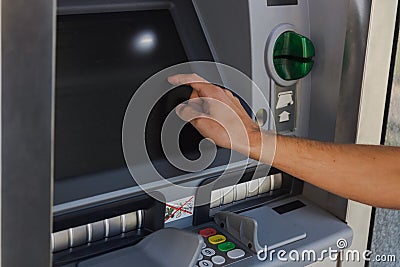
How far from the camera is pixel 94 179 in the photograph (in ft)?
4.24

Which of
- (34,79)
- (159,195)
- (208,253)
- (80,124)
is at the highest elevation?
(34,79)

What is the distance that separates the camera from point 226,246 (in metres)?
1.47

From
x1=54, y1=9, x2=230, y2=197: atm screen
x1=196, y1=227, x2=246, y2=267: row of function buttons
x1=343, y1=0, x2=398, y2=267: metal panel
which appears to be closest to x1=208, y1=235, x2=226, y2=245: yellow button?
x1=196, y1=227, x2=246, y2=267: row of function buttons

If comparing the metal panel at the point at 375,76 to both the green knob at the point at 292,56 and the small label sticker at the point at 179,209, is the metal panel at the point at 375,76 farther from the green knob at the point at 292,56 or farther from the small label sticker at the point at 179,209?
the small label sticker at the point at 179,209

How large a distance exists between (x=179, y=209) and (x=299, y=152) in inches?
11.4

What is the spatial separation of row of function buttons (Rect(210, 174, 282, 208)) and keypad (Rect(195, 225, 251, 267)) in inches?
2.8

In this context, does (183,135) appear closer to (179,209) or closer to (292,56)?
(179,209)

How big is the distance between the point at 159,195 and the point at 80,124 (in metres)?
0.21

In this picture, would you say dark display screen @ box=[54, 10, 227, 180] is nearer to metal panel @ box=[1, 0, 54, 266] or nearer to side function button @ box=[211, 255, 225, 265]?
side function button @ box=[211, 255, 225, 265]

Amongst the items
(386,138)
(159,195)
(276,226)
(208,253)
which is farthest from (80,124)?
(386,138)

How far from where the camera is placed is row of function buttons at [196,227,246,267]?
141 cm

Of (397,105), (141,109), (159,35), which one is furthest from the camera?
(397,105)

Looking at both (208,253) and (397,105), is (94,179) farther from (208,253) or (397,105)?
(397,105)

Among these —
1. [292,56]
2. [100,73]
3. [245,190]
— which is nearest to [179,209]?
[245,190]
